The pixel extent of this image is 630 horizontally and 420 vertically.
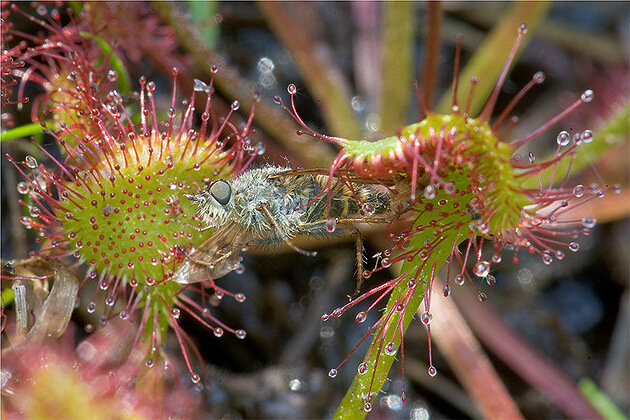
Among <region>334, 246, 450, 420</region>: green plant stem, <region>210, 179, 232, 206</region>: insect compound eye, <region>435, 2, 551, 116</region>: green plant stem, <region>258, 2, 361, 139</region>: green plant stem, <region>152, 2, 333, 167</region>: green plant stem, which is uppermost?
<region>435, 2, 551, 116</region>: green plant stem

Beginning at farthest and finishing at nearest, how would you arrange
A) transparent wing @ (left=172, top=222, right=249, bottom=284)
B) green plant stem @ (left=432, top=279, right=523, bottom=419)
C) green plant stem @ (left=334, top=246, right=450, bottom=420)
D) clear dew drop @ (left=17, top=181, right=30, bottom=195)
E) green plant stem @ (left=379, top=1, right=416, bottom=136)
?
1. green plant stem @ (left=379, top=1, right=416, bottom=136)
2. green plant stem @ (left=432, top=279, right=523, bottom=419)
3. clear dew drop @ (left=17, top=181, right=30, bottom=195)
4. transparent wing @ (left=172, top=222, right=249, bottom=284)
5. green plant stem @ (left=334, top=246, right=450, bottom=420)

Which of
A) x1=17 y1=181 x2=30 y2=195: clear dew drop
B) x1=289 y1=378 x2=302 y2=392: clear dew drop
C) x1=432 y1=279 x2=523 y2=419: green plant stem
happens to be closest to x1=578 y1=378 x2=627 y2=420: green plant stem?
x1=432 y1=279 x2=523 y2=419: green plant stem

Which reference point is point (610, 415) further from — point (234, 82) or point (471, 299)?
point (234, 82)

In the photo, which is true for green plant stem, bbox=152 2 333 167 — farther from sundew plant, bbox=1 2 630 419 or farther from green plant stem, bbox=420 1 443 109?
green plant stem, bbox=420 1 443 109

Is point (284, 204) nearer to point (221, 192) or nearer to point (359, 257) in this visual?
point (221, 192)

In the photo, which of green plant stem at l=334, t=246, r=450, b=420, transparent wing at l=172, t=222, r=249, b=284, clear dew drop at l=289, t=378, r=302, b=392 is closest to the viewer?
green plant stem at l=334, t=246, r=450, b=420

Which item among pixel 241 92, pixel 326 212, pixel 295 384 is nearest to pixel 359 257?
pixel 326 212

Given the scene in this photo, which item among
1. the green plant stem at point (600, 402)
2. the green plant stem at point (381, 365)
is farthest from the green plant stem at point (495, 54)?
the green plant stem at point (381, 365)

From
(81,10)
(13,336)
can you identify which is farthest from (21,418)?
(81,10)
